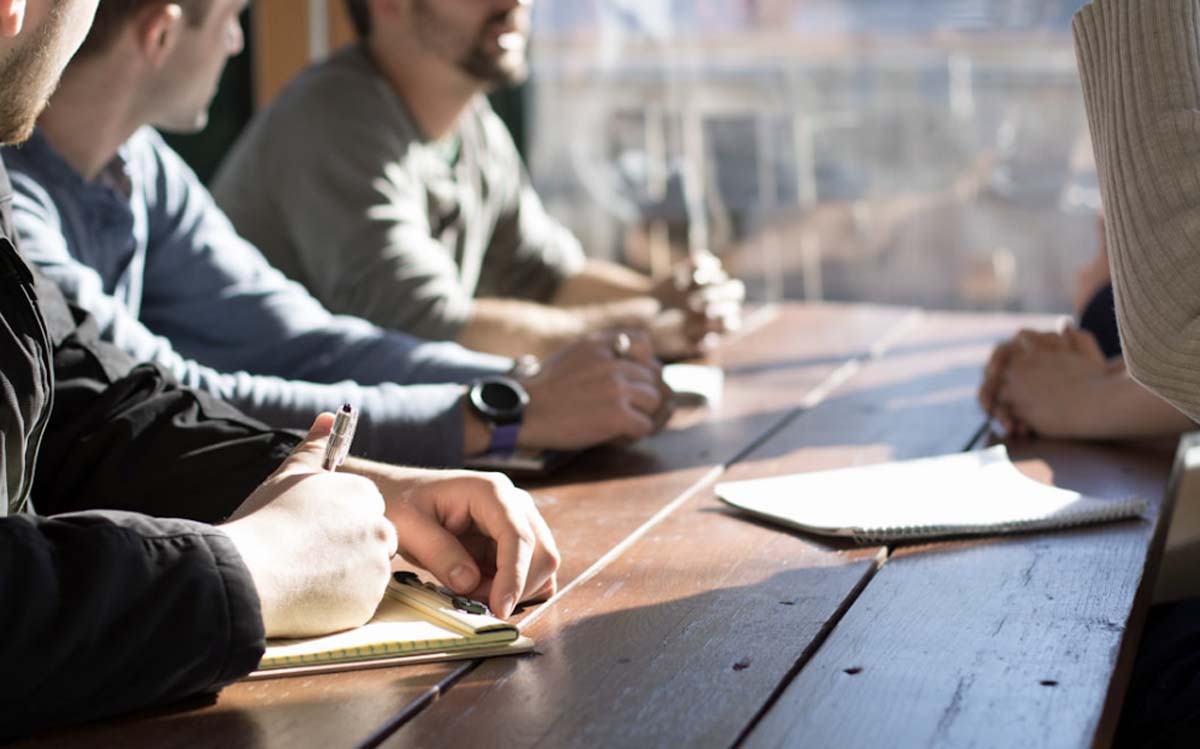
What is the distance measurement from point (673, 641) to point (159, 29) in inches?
39.1

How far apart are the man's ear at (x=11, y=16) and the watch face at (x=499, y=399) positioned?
0.63 m

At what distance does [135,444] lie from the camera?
116 centimetres

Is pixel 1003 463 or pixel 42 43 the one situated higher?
pixel 42 43

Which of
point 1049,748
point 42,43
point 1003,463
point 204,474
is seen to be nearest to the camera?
point 1049,748

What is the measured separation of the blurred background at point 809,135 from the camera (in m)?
4.00

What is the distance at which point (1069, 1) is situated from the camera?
3852mm

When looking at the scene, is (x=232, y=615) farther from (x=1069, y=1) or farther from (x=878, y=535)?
(x=1069, y=1)

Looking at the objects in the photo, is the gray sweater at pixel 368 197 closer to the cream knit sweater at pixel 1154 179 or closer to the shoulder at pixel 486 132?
the shoulder at pixel 486 132

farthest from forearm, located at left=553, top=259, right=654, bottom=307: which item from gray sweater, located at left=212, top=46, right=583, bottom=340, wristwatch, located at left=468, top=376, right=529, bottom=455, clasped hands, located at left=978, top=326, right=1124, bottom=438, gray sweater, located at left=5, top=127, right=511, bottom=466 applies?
wristwatch, located at left=468, top=376, right=529, bottom=455

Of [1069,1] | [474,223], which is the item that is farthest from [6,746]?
[1069,1]

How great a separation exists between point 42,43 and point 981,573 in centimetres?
72

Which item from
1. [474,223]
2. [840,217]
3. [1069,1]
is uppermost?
[1069,1]

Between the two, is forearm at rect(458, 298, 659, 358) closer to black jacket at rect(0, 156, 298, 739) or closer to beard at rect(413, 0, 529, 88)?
beard at rect(413, 0, 529, 88)

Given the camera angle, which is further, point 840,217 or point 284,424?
point 840,217
